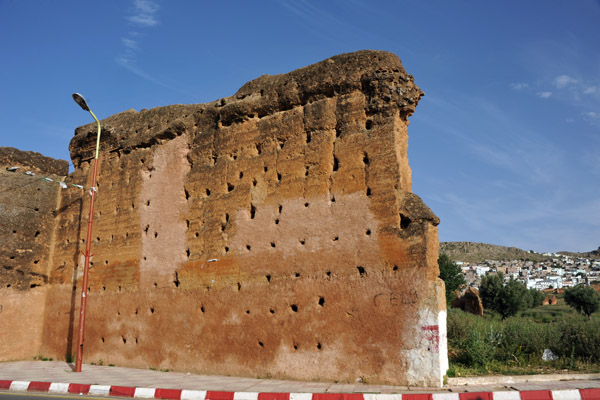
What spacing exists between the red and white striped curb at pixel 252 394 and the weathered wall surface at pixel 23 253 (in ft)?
15.8

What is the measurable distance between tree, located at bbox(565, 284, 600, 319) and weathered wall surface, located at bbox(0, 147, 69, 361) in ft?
102

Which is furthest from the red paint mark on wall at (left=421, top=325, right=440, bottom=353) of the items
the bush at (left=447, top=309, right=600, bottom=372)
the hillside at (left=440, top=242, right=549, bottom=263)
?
the hillside at (left=440, top=242, right=549, bottom=263)

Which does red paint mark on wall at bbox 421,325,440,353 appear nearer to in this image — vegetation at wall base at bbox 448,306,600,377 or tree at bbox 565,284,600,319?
vegetation at wall base at bbox 448,306,600,377

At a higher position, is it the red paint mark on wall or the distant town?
the distant town

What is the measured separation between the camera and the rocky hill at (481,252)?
245ft

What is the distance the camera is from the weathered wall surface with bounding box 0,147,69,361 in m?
12.9

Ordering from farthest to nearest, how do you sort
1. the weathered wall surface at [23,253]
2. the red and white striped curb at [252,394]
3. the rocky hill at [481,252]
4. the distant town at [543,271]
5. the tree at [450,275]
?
the rocky hill at [481,252] < the distant town at [543,271] < the tree at [450,275] < the weathered wall surface at [23,253] < the red and white striped curb at [252,394]

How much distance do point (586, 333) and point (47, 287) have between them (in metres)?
13.8

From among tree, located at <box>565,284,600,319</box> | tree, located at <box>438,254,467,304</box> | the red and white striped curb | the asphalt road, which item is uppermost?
tree, located at <box>438,254,467,304</box>

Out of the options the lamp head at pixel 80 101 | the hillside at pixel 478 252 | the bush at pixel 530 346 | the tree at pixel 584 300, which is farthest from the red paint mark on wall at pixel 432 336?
the hillside at pixel 478 252

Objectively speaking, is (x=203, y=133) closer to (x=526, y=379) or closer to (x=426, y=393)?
(x=426, y=393)

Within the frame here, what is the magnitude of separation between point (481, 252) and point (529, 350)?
7416 centimetres

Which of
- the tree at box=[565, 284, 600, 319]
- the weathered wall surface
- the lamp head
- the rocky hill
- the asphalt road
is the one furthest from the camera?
the rocky hill

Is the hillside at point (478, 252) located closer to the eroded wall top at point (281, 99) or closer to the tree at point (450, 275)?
the tree at point (450, 275)
